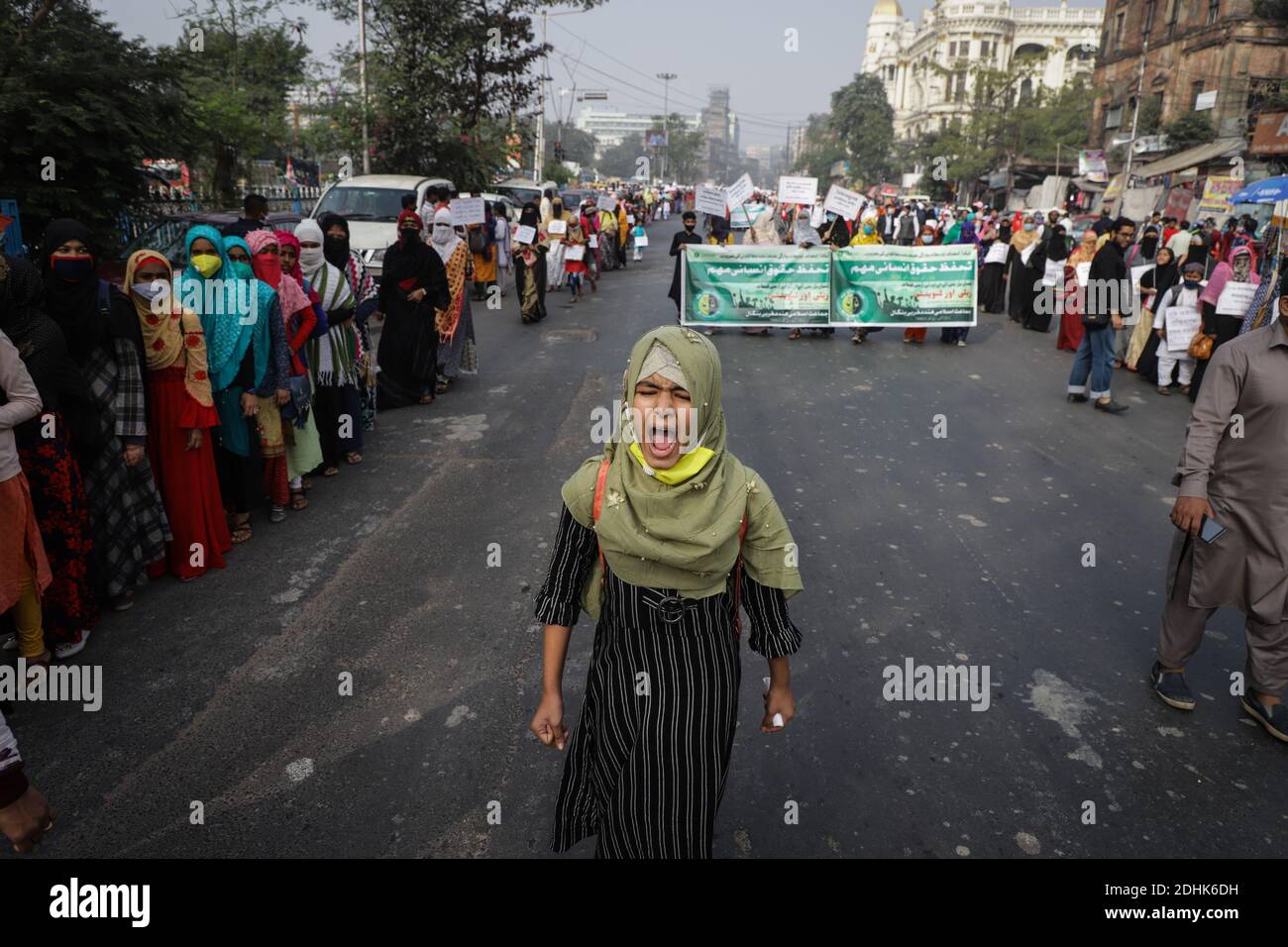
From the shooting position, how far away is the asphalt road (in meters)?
2.85

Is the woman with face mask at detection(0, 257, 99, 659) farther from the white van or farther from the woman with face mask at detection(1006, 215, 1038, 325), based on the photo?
the woman with face mask at detection(1006, 215, 1038, 325)

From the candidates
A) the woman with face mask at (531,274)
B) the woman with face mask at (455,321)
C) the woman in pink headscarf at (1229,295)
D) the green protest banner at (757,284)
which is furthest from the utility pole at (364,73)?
the woman in pink headscarf at (1229,295)

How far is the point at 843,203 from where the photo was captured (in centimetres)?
1377

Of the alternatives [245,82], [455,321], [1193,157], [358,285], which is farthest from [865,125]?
[358,285]

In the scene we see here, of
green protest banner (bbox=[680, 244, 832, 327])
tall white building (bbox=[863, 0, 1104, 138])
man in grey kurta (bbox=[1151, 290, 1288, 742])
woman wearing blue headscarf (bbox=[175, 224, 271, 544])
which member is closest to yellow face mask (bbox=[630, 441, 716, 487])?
man in grey kurta (bbox=[1151, 290, 1288, 742])

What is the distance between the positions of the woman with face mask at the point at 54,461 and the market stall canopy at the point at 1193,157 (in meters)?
32.8

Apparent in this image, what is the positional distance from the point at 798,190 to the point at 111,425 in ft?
40.3

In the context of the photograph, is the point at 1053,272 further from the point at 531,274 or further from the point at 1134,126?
the point at 1134,126

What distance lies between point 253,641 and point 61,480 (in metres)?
1.03

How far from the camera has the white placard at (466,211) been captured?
38.6ft

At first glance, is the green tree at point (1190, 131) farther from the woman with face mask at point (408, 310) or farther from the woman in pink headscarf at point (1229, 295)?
the woman with face mask at point (408, 310)

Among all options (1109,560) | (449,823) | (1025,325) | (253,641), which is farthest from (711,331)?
(449,823)
